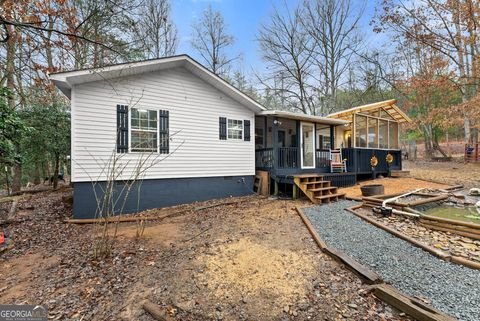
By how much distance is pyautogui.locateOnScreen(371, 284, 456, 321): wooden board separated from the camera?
2107 millimetres

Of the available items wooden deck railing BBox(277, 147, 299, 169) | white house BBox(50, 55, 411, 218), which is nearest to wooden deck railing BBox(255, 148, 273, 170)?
white house BBox(50, 55, 411, 218)

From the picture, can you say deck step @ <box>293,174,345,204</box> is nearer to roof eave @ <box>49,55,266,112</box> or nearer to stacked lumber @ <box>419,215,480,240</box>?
stacked lumber @ <box>419,215,480,240</box>

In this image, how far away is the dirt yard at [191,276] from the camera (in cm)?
242

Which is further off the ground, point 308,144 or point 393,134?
point 393,134

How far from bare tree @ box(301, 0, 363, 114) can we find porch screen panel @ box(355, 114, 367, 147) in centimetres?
803

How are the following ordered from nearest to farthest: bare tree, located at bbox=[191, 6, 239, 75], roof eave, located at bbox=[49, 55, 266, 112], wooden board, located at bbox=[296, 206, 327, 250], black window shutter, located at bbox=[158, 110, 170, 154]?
wooden board, located at bbox=[296, 206, 327, 250], roof eave, located at bbox=[49, 55, 266, 112], black window shutter, located at bbox=[158, 110, 170, 154], bare tree, located at bbox=[191, 6, 239, 75]

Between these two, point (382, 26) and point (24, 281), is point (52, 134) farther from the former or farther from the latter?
point (382, 26)

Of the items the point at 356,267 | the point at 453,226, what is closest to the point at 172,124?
the point at 356,267

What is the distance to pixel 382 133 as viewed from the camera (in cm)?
1199

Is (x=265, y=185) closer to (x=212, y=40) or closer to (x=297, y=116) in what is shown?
(x=297, y=116)

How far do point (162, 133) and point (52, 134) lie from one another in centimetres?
581

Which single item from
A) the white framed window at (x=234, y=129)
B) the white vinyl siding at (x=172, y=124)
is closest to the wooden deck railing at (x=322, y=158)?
the white vinyl siding at (x=172, y=124)

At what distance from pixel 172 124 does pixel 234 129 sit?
247 centimetres

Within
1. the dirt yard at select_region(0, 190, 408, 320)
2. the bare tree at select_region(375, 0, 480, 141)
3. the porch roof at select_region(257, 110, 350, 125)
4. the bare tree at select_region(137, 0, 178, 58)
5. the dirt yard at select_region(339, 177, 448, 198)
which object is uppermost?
the bare tree at select_region(137, 0, 178, 58)
